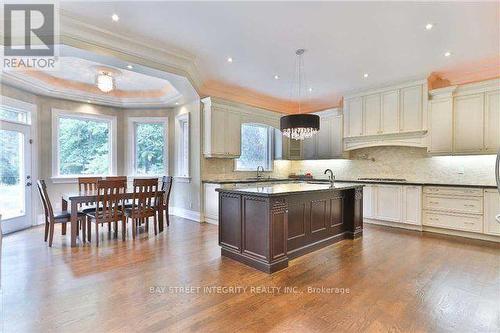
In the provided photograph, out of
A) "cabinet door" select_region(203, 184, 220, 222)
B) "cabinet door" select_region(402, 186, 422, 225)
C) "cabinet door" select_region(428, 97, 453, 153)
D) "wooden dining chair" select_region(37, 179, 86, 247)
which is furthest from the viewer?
"cabinet door" select_region(203, 184, 220, 222)

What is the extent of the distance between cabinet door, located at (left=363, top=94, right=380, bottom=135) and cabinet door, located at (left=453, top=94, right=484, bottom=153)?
1330 millimetres

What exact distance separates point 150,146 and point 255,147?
275 cm

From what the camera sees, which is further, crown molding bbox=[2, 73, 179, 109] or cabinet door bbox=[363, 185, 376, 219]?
cabinet door bbox=[363, 185, 376, 219]

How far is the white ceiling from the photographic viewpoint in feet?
10.0

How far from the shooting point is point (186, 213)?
20.5ft

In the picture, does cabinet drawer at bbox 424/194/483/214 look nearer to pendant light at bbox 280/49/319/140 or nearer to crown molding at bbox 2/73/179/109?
pendant light at bbox 280/49/319/140

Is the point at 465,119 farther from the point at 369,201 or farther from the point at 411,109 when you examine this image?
the point at 369,201

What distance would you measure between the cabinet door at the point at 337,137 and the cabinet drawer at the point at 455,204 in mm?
2084

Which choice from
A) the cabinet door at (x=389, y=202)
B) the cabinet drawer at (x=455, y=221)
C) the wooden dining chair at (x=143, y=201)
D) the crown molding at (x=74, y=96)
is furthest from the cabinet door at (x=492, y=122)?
the crown molding at (x=74, y=96)

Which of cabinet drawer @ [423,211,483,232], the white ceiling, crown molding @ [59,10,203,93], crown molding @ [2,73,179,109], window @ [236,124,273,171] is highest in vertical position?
the white ceiling

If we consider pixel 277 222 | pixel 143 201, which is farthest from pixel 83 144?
pixel 277 222

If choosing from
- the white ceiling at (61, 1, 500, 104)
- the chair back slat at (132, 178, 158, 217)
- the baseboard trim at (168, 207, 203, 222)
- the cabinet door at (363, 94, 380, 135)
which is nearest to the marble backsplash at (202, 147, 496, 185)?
the cabinet door at (363, 94, 380, 135)

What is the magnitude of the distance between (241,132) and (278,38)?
290 cm

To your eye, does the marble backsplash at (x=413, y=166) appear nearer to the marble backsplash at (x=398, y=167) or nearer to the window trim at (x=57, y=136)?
the marble backsplash at (x=398, y=167)
